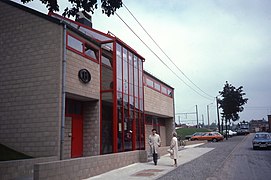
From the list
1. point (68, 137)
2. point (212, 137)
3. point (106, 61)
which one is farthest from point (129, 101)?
point (212, 137)

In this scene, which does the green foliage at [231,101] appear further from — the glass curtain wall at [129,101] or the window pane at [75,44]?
the window pane at [75,44]

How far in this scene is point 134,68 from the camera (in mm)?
18875

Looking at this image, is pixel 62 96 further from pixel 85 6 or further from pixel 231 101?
pixel 231 101

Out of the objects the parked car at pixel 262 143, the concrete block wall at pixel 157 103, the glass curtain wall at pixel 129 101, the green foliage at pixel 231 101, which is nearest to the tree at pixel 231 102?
the green foliage at pixel 231 101

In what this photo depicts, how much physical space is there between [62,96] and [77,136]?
3.47 m

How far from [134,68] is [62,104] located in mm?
7645

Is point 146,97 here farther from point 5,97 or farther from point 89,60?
point 5,97

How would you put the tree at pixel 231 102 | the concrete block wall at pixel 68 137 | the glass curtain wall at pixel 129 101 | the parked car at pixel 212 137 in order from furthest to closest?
1. the tree at pixel 231 102
2. the parked car at pixel 212 137
3. the glass curtain wall at pixel 129 101
4. the concrete block wall at pixel 68 137

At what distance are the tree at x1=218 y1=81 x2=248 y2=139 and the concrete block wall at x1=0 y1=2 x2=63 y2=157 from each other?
47162mm

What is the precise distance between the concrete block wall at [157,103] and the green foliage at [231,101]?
90.5 ft

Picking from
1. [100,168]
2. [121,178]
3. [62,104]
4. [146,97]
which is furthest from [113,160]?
[146,97]

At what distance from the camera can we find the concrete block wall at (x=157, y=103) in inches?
915

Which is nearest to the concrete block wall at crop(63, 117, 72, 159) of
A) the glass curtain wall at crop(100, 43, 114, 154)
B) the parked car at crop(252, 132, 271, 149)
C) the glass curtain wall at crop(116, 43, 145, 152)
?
the glass curtain wall at crop(100, 43, 114, 154)

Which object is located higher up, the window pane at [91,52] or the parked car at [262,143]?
the window pane at [91,52]
